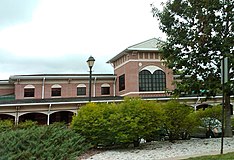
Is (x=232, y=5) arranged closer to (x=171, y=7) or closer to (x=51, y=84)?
(x=171, y=7)

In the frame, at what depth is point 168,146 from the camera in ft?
43.1

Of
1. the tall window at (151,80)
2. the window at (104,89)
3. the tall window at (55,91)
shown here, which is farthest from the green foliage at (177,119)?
the tall window at (55,91)

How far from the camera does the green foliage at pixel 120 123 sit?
1246cm

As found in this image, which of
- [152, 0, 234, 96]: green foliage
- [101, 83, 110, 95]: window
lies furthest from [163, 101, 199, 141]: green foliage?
[101, 83, 110, 95]: window

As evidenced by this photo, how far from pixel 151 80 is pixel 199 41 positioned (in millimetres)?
24391

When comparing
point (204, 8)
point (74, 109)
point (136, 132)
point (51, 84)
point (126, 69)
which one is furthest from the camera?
point (51, 84)

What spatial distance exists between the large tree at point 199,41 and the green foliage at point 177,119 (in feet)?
3.08

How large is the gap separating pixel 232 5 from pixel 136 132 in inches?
287

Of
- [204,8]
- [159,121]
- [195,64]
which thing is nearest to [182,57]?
[195,64]

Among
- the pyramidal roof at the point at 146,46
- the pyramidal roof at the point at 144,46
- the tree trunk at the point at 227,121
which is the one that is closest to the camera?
the tree trunk at the point at 227,121

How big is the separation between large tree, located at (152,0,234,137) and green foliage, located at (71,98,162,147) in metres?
2.80

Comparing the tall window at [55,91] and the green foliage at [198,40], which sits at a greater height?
the green foliage at [198,40]

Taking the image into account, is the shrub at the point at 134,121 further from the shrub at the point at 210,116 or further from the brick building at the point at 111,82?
the brick building at the point at 111,82

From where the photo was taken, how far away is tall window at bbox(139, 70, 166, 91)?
38344 millimetres
